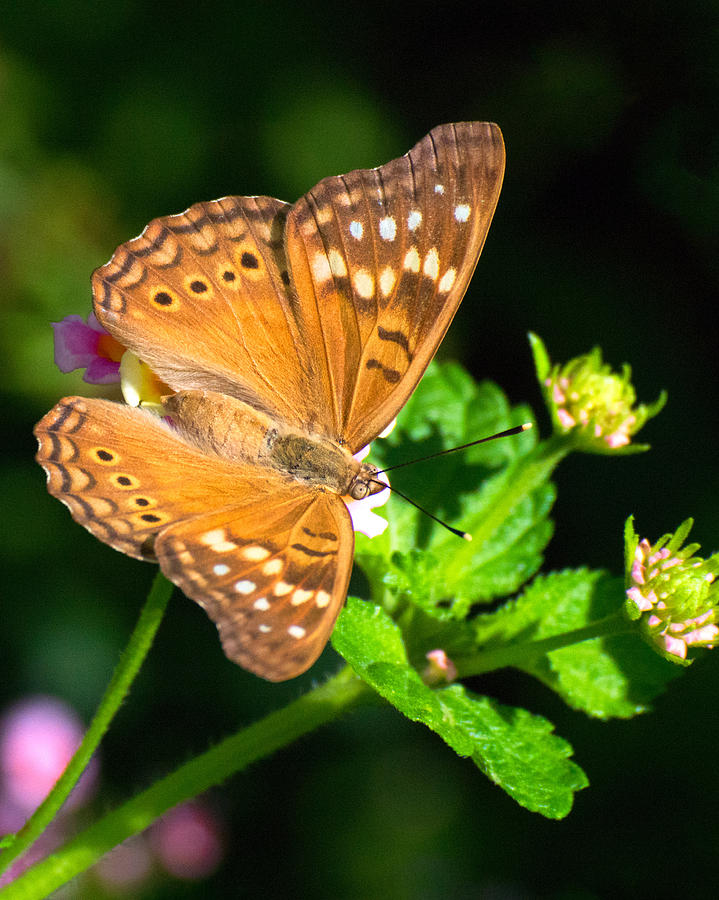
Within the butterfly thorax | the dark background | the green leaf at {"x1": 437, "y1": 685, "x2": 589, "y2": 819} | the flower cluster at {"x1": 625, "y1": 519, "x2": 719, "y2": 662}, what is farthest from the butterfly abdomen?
the dark background

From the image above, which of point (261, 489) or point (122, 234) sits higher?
point (261, 489)

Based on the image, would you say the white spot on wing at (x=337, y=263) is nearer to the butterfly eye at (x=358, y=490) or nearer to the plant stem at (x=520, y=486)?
the butterfly eye at (x=358, y=490)

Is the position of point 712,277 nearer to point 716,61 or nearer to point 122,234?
point 716,61

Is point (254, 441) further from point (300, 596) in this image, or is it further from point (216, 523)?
point (300, 596)

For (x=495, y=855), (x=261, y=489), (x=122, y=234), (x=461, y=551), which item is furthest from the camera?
(x=122, y=234)

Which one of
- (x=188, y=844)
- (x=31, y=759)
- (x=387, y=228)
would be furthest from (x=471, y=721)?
(x=31, y=759)

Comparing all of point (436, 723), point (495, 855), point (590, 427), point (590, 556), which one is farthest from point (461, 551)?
point (495, 855)

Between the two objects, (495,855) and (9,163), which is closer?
(495,855)

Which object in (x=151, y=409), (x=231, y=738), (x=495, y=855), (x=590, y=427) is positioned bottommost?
(x=495, y=855)
